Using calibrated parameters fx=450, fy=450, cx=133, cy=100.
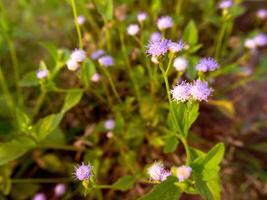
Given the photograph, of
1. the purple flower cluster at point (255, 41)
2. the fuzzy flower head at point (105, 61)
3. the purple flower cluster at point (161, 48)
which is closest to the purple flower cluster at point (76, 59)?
the fuzzy flower head at point (105, 61)

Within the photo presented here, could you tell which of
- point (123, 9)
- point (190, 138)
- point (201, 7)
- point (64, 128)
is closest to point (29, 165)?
point (64, 128)

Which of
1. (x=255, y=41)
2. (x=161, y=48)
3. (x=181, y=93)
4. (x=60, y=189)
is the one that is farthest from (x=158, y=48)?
(x=255, y=41)

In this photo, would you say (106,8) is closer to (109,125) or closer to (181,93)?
(109,125)

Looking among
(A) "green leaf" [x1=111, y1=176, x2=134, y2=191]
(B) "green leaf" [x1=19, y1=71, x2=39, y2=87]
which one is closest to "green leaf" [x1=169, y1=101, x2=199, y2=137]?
(A) "green leaf" [x1=111, y1=176, x2=134, y2=191]

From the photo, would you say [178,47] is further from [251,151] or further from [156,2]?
[251,151]

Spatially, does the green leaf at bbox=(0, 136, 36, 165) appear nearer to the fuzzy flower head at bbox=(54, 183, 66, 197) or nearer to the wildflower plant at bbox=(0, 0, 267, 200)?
the wildflower plant at bbox=(0, 0, 267, 200)
